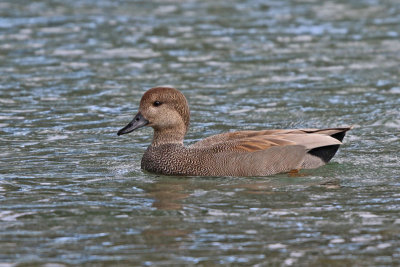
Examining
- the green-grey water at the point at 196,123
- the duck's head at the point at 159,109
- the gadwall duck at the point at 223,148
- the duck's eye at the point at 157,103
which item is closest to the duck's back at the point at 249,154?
the gadwall duck at the point at 223,148

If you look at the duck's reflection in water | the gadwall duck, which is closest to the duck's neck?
the gadwall duck

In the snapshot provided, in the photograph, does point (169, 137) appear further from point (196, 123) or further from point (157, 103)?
point (196, 123)

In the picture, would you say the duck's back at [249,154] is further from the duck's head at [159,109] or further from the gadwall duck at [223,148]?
the duck's head at [159,109]

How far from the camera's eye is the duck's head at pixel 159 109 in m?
11.0

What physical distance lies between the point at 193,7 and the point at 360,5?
428 centimetres

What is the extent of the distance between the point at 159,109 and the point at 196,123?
2.86 meters

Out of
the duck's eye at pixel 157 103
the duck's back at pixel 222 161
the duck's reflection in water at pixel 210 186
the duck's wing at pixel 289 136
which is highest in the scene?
the duck's eye at pixel 157 103

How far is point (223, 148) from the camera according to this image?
1072 centimetres

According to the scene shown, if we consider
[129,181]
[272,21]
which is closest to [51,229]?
[129,181]

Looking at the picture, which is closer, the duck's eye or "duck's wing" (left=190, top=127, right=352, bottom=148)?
"duck's wing" (left=190, top=127, right=352, bottom=148)

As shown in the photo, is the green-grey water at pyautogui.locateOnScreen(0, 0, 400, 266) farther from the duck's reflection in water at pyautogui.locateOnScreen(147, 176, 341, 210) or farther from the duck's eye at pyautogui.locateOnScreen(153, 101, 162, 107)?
the duck's eye at pyautogui.locateOnScreen(153, 101, 162, 107)

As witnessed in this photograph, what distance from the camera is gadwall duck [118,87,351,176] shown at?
10.6 meters

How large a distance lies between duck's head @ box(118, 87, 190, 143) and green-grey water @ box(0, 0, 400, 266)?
24.9 inches

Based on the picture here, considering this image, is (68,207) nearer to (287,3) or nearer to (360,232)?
(360,232)
